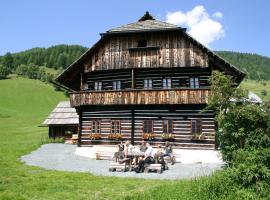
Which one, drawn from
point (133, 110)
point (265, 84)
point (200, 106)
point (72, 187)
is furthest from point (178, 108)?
point (265, 84)

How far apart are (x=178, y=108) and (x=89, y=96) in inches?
241

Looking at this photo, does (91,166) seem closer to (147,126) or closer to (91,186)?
(147,126)

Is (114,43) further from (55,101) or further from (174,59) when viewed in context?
(55,101)

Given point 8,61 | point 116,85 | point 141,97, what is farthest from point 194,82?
point 8,61

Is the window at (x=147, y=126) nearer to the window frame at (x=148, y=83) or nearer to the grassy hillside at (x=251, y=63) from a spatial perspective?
the window frame at (x=148, y=83)

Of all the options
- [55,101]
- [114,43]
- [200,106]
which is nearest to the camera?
[200,106]

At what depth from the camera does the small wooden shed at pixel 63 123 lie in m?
35.8

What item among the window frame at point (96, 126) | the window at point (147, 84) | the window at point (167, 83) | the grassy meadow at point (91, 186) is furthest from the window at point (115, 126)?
the grassy meadow at point (91, 186)

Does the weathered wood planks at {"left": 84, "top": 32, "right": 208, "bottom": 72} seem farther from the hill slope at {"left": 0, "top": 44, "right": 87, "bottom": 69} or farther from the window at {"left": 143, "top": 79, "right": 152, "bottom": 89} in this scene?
the hill slope at {"left": 0, "top": 44, "right": 87, "bottom": 69}

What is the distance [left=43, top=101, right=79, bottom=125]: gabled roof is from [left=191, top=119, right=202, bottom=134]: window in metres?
15.8

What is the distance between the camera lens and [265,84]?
479 feet

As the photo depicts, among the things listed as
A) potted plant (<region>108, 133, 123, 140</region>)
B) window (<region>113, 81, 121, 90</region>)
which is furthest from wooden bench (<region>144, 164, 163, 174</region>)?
window (<region>113, 81, 121, 90</region>)

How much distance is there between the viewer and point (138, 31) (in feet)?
78.1

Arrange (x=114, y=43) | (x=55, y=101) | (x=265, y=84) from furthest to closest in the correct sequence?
(x=265, y=84), (x=55, y=101), (x=114, y=43)
